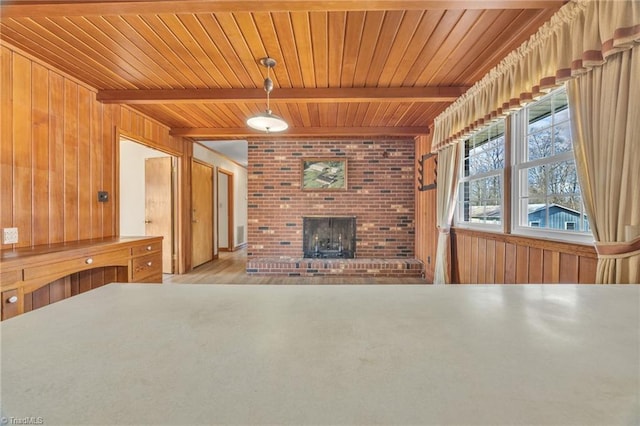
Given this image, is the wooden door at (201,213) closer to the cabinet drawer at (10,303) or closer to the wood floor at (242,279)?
the wood floor at (242,279)

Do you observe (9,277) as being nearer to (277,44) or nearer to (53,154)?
(53,154)

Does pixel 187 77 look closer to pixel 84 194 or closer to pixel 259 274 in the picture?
pixel 84 194

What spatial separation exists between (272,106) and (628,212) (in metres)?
2.96

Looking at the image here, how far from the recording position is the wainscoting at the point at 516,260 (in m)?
1.48

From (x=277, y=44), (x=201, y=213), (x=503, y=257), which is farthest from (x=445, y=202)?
(x=201, y=213)

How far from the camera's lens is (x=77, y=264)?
→ 70.3 inches

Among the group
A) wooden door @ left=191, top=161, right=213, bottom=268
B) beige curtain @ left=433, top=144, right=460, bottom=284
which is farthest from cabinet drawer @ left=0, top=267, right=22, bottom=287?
beige curtain @ left=433, top=144, right=460, bottom=284

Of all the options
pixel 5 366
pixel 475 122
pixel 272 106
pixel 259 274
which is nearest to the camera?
pixel 5 366

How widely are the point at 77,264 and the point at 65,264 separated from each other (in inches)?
3.3

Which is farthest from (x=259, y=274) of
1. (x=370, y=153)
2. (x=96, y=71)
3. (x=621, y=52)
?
(x=621, y=52)

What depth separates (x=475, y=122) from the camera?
7.29 ft

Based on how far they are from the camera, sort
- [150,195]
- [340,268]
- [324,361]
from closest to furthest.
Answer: [324,361], [340,268], [150,195]

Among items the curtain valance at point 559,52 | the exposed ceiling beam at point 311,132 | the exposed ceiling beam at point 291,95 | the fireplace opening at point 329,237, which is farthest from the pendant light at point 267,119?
the fireplace opening at point 329,237

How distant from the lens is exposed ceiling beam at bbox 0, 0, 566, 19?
1.38 meters
